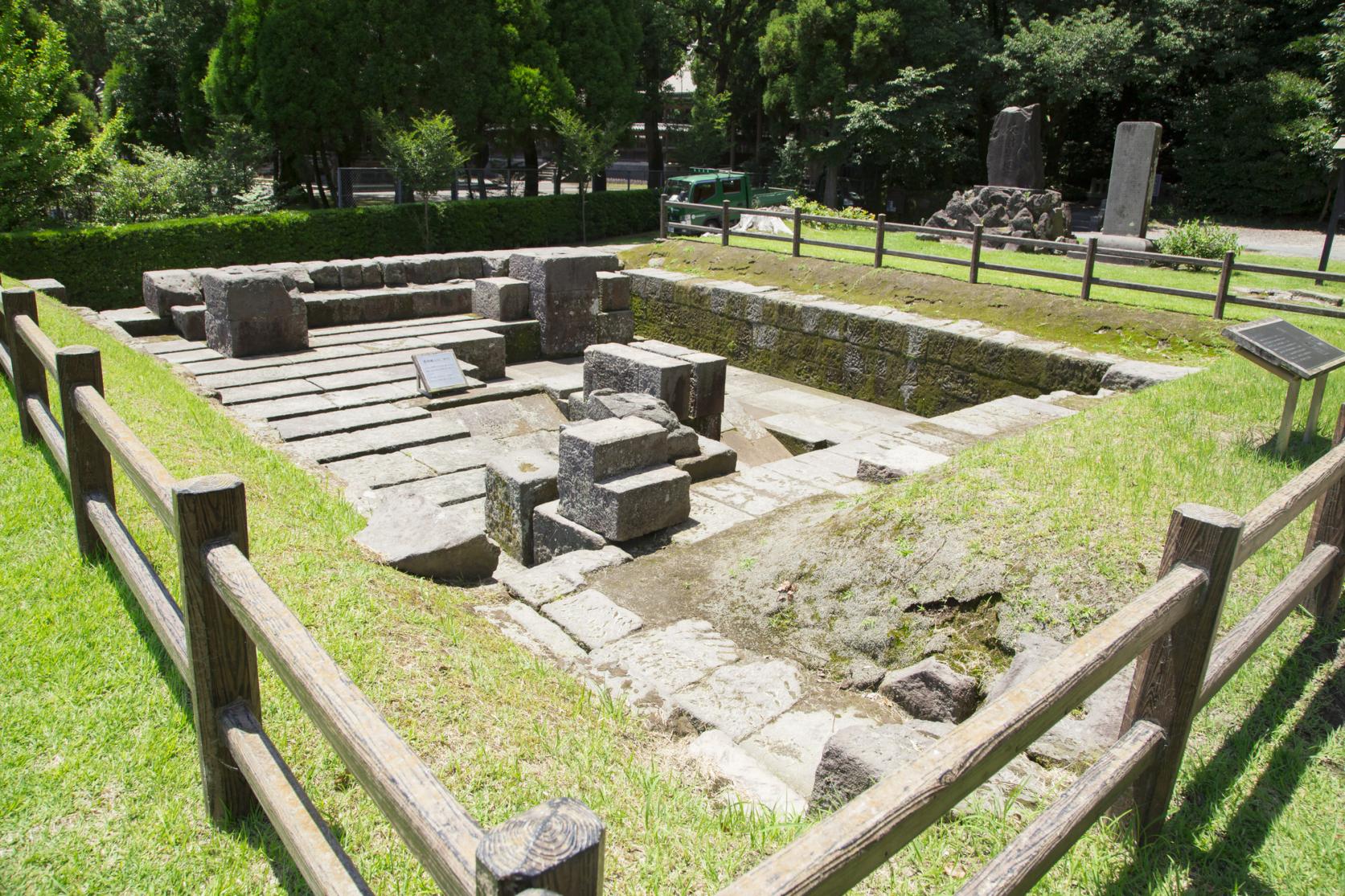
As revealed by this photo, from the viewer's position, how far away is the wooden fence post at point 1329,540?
3895 millimetres

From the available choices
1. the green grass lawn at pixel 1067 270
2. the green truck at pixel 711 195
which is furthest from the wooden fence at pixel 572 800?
the green truck at pixel 711 195

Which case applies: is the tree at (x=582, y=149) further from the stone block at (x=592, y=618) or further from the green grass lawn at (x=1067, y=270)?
the stone block at (x=592, y=618)

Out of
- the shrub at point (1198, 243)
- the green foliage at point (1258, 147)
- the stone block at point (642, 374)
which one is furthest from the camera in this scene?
the green foliage at point (1258, 147)

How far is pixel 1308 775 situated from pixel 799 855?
2.38 metres

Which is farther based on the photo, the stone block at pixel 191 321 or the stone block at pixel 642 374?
the stone block at pixel 191 321

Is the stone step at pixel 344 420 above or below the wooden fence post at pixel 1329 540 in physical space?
below

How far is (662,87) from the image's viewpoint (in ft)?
104

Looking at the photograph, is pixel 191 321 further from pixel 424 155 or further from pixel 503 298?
pixel 424 155

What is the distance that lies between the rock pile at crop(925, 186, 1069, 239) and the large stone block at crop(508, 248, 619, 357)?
8075mm

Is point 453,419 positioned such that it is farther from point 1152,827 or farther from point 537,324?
point 1152,827

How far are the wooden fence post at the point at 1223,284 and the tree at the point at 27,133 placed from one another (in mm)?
16768

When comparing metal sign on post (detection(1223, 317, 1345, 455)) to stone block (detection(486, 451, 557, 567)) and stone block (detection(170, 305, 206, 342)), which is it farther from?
stone block (detection(170, 305, 206, 342))

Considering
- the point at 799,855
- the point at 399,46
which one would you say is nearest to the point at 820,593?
the point at 799,855

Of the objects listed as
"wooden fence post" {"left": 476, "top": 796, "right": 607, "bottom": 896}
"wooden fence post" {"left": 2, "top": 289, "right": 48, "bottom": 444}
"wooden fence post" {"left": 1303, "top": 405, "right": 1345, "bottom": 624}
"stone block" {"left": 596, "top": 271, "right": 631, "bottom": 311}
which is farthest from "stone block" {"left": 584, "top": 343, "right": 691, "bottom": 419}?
"wooden fence post" {"left": 476, "top": 796, "right": 607, "bottom": 896}
